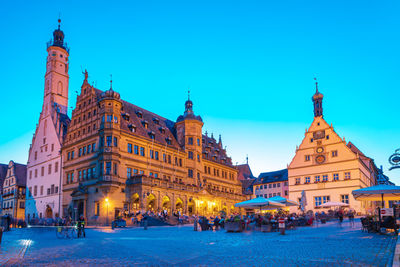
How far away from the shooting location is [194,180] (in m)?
59.2

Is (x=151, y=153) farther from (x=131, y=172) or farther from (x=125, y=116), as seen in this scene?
(x=125, y=116)

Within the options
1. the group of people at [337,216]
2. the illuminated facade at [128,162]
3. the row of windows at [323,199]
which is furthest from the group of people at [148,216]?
the row of windows at [323,199]

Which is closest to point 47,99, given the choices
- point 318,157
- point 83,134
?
point 83,134

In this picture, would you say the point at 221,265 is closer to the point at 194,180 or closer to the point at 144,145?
the point at 144,145

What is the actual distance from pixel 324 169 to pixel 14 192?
58.3 m

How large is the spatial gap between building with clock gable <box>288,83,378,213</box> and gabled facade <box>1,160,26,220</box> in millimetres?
51275

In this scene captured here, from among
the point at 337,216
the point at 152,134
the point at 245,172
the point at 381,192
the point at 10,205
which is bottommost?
the point at 337,216

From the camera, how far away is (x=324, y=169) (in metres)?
58.7

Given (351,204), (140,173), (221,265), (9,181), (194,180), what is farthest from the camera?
(9,181)

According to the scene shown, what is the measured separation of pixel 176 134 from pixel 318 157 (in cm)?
2308

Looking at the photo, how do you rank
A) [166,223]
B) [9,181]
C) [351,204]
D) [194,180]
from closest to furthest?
[166,223], [351,204], [194,180], [9,181]

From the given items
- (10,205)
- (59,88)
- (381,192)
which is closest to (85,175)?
(59,88)

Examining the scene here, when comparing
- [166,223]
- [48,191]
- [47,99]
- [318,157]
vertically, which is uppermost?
[47,99]

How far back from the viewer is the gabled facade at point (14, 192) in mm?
72431
